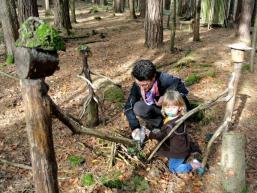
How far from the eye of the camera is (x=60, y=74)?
820 cm

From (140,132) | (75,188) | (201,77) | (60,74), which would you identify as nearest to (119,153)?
(140,132)

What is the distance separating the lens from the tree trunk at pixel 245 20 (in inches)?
385

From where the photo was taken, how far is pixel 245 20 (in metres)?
10.0

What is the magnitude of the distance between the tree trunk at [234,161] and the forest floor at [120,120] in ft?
0.75

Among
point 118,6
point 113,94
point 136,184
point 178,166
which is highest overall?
point 118,6

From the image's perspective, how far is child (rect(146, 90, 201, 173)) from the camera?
4223mm

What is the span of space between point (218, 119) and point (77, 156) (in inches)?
103

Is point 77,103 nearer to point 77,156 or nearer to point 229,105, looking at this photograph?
point 77,156

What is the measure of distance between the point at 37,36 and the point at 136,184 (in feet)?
8.55

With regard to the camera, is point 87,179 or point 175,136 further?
point 175,136

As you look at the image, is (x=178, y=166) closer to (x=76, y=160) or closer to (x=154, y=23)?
(x=76, y=160)

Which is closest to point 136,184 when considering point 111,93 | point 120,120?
point 120,120

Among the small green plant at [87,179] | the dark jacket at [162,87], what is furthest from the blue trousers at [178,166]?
the small green plant at [87,179]

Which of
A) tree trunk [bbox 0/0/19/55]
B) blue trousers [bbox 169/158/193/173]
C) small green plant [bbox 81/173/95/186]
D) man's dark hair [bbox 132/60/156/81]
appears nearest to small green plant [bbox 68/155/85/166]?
small green plant [bbox 81/173/95/186]
